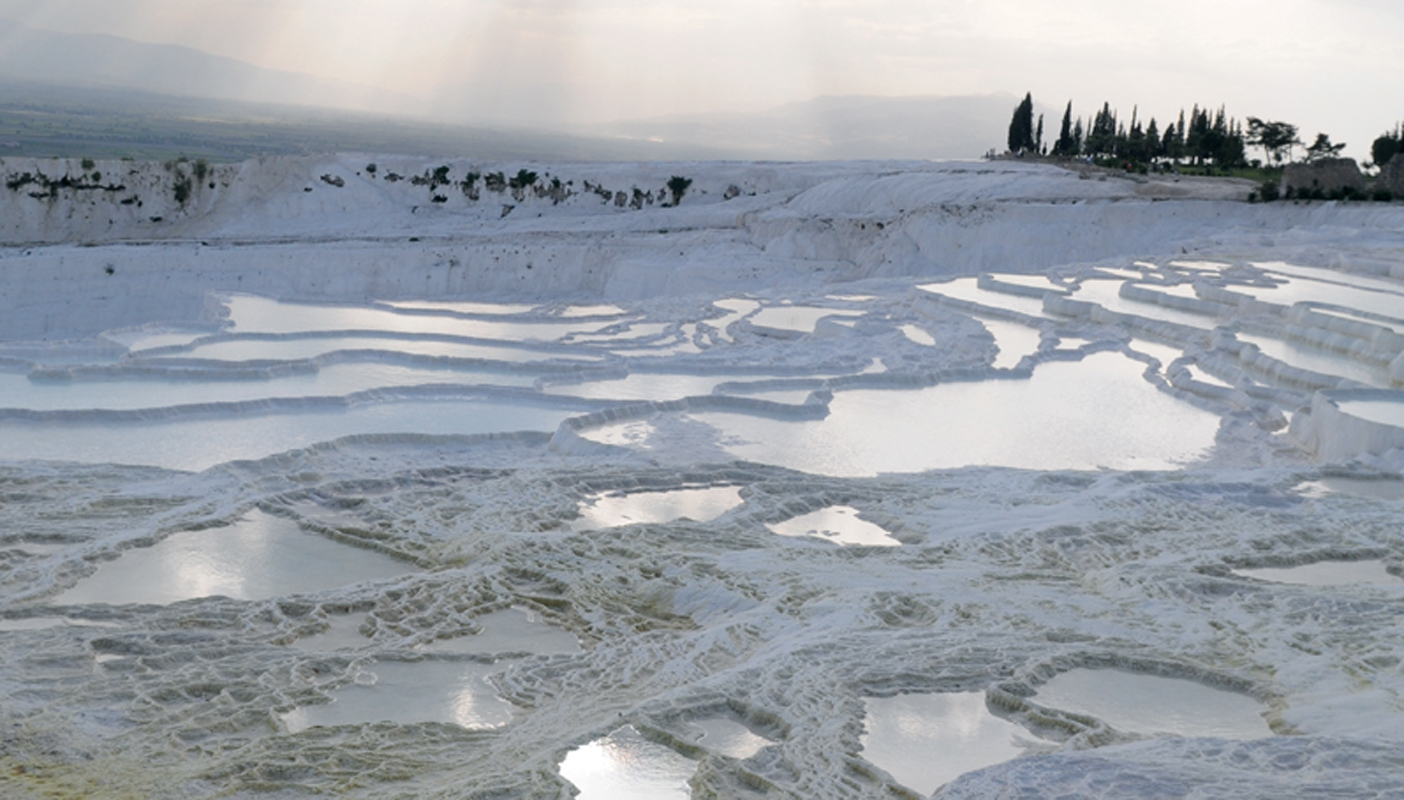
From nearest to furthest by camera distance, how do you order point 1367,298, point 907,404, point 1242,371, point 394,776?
point 394,776
point 907,404
point 1242,371
point 1367,298

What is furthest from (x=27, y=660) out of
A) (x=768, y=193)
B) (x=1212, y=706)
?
(x=768, y=193)

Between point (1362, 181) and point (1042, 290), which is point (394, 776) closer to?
point (1042, 290)

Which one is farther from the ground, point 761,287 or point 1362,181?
point 1362,181

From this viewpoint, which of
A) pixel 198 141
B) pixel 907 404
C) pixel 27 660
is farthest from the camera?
pixel 198 141

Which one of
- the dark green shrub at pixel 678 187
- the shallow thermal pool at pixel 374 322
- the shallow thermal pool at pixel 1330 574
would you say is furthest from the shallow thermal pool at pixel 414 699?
the dark green shrub at pixel 678 187

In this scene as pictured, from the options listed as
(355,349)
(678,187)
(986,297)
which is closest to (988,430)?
(355,349)

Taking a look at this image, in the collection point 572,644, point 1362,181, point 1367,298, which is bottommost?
point 572,644

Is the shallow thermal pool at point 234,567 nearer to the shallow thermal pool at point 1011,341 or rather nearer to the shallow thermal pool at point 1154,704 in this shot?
the shallow thermal pool at point 1154,704

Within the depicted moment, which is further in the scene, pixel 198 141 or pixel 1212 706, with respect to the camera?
pixel 198 141
